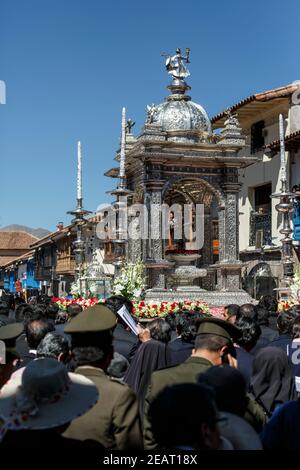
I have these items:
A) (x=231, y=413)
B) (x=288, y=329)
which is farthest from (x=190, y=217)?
(x=231, y=413)

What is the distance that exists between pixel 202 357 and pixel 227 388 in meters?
0.98

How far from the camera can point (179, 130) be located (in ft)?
66.2

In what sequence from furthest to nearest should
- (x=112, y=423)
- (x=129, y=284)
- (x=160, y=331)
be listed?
(x=129, y=284) → (x=160, y=331) → (x=112, y=423)

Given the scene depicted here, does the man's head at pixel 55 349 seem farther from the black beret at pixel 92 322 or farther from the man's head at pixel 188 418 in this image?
the man's head at pixel 188 418

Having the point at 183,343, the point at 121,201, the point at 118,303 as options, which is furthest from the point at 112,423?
the point at 121,201

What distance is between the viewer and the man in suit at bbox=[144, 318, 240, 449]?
4.39 m

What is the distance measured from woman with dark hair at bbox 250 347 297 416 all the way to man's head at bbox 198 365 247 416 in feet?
7.04

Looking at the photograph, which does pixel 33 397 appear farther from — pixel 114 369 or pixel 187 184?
pixel 187 184

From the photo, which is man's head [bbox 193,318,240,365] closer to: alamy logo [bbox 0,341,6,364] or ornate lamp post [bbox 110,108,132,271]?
alamy logo [bbox 0,341,6,364]

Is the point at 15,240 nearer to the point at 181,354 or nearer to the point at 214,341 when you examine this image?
the point at 181,354

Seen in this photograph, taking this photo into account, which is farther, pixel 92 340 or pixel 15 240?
pixel 15 240

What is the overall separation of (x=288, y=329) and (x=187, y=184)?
15.0m

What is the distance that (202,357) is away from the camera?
4742 millimetres
